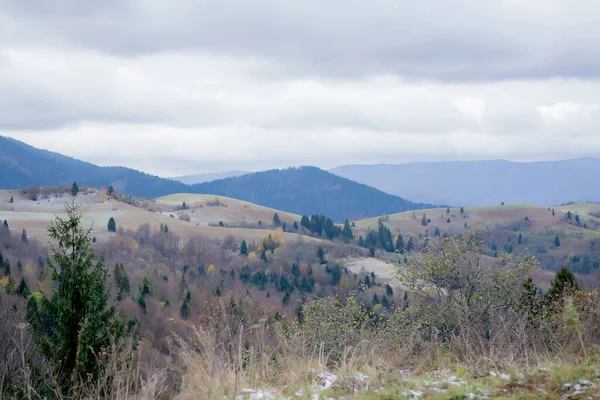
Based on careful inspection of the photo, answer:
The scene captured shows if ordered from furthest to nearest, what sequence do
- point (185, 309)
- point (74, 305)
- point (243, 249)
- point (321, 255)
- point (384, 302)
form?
point (243, 249)
point (321, 255)
point (384, 302)
point (185, 309)
point (74, 305)

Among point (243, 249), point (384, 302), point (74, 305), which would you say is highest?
point (74, 305)

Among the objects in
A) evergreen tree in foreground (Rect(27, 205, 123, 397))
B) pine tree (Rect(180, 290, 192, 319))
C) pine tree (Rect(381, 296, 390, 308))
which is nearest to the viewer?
evergreen tree in foreground (Rect(27, 205, 123, 397))

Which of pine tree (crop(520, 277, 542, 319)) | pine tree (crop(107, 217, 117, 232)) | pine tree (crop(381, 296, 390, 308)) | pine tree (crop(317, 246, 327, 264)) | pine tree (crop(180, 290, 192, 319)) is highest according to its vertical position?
pine tree (crop(520, 277, 542, 319))

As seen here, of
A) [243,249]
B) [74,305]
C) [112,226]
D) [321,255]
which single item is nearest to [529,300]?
[74,305]

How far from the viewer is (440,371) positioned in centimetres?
689

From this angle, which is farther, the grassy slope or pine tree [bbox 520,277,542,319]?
the grassy slope

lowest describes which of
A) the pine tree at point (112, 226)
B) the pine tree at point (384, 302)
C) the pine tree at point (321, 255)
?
the pine tree at point (384, 302)

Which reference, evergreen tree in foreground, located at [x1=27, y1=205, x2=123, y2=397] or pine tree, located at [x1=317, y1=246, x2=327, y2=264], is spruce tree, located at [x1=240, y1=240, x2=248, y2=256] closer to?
pine tree, located at [x1=317, y1=246, x2=327, y2=264]

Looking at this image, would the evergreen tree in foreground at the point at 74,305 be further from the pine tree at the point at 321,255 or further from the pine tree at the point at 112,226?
the pine tree at the point at 112,226

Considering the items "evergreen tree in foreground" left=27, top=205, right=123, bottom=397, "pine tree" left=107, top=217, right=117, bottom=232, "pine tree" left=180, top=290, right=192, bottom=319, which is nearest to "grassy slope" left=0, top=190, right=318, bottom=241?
"pine tree" left=107, top=217, right=117, bottom=232

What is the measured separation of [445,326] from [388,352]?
1065 cm

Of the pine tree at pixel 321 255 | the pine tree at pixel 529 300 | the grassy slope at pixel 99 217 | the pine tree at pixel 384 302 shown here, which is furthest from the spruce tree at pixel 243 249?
the pine tree at pixel 529 300

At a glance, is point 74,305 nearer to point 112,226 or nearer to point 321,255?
point 321,255

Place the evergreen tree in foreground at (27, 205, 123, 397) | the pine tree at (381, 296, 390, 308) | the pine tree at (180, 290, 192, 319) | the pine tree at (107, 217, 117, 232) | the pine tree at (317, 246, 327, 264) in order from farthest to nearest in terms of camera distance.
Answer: the pine tree at (107, 217, 117, 232) → the pine tree at (317, 246, 327, 264) → the pine tree at (381, 296, 390, 308) → the pine tree at (180, 290, 192, 319) → the evergreen tree in foreground at (27, 205, 123, 397)
